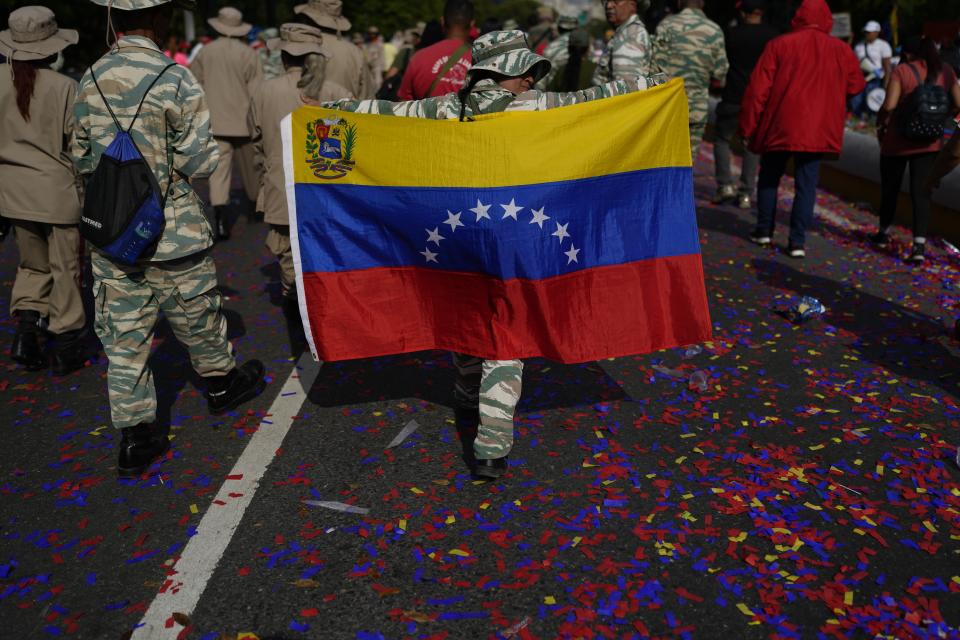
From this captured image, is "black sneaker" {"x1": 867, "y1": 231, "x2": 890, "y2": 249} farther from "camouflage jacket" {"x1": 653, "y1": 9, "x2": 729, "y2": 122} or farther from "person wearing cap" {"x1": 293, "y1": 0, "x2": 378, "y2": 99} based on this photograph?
"person wearing cap" {"x1": 293, "y1": 0, "x2": 378, "y2": 99}

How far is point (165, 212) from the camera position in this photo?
415 cm

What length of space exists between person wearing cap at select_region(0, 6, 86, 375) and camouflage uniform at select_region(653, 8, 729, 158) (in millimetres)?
6870

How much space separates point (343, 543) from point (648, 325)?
189 cm

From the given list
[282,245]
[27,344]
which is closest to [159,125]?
[282,245]

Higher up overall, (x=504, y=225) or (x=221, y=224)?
(x=504, y=225)

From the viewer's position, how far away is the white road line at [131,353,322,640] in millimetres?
3131

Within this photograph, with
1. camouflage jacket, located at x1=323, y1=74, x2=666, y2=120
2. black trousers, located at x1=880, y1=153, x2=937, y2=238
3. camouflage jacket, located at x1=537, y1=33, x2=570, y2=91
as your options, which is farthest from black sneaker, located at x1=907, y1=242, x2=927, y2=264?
camouflage jacket, located at x1=323, y1=74, x2=666, y2=120

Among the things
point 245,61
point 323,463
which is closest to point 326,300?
point 323,463

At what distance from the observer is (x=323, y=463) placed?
4293 millimetres

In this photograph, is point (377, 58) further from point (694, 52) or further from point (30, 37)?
point (30, 37)

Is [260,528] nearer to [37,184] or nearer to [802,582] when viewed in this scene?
[802,582]

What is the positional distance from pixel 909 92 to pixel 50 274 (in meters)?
7.86

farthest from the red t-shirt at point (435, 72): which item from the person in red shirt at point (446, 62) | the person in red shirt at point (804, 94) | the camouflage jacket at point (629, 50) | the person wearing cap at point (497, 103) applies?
the person in red shirt at point (804, 94)

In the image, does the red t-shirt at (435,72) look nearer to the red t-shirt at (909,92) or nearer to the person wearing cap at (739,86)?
the red t-shirt at (909,92)
